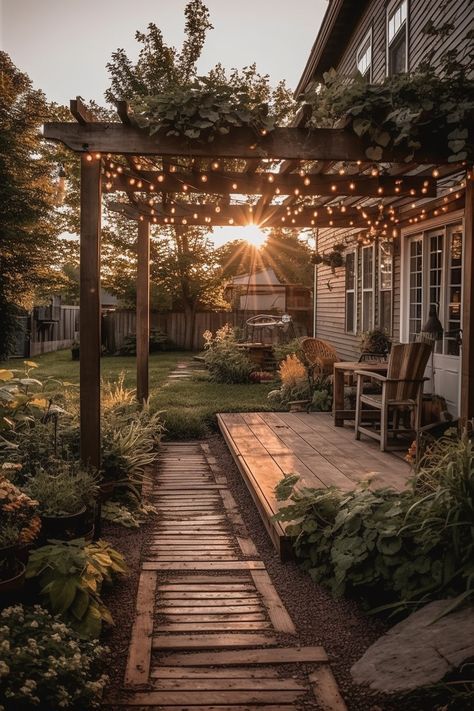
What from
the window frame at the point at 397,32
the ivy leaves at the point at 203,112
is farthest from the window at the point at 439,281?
the ivy leaves at the point at 203,112

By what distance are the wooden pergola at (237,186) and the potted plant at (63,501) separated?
0.54 m

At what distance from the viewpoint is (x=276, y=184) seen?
6.29 meters

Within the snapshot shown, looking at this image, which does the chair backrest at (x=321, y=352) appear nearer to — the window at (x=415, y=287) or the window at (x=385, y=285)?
the window at (x=385, y=285)

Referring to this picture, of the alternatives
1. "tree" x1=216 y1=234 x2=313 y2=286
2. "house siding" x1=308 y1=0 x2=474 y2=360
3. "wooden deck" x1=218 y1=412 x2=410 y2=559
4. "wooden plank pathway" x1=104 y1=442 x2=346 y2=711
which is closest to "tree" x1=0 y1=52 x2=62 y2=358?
"house siding" x1=308 y1=0 x2=474 y2=360

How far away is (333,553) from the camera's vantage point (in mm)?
3211

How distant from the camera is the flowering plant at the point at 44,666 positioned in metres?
2.05

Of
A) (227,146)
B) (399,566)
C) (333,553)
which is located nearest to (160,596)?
(333,553)

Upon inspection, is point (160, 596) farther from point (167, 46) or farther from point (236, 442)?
point (167, 46)

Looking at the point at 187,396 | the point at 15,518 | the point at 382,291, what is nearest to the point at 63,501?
the point at 15,518

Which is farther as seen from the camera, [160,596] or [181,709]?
[160,596]

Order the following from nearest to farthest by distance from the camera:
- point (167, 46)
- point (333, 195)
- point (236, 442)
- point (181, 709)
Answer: point (181, 709)
point (236, 442)
point (333, 195)
point (167, 46)

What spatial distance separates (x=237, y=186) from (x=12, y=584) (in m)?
4.79

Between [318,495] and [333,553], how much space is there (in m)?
0.57

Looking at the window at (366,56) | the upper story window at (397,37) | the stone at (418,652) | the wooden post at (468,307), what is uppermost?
the window at (366,56)
